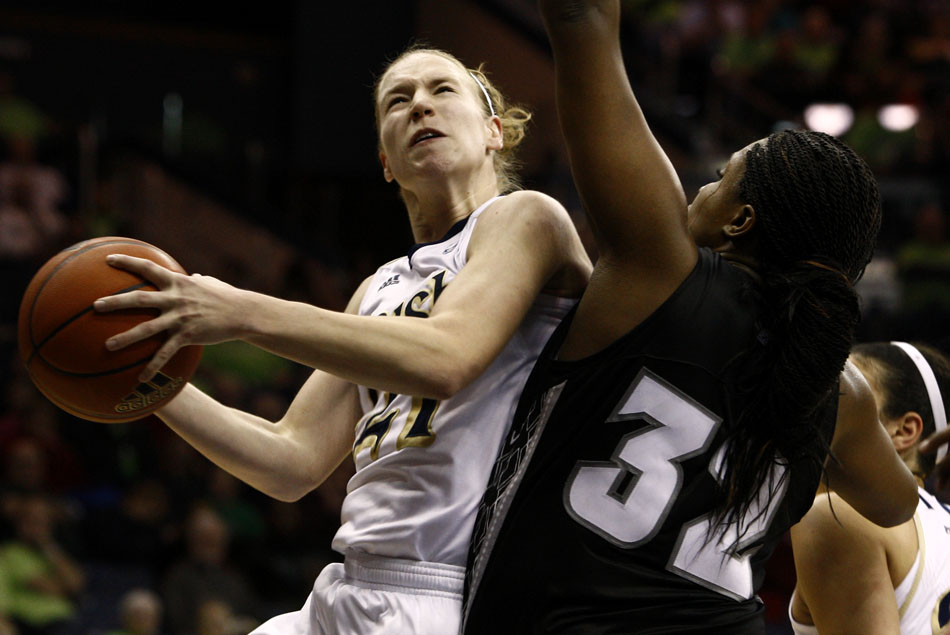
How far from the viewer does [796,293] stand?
1860 millimetres

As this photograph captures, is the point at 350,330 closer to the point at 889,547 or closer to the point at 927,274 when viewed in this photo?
the point at 889,547

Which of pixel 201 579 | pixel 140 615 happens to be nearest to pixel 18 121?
pixel 201 579

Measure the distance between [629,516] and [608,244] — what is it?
46 centimetres

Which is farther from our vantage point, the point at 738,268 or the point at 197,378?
the point at 197,378

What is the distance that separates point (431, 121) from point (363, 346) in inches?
30.5

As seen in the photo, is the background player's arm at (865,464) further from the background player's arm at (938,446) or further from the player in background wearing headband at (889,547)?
the background player's arm at (938,446)

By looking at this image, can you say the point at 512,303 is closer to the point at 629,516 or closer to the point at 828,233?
the point at 629,516

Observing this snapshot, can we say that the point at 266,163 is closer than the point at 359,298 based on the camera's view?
No

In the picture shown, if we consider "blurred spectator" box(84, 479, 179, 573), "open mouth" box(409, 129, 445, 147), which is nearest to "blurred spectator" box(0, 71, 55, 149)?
"blurred spectator" box(84, 479, 179, 573)

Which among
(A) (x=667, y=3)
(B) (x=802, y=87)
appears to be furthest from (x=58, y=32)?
(B) (x=802, y=87)

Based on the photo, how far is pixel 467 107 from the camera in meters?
2.46

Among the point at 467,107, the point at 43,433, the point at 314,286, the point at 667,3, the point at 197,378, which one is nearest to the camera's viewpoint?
the point at 467,107

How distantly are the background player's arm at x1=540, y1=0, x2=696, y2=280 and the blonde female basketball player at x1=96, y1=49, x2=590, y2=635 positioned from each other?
28cm

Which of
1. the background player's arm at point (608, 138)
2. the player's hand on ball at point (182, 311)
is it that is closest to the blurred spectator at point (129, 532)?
the player's hand on ball at point (182, 311)
